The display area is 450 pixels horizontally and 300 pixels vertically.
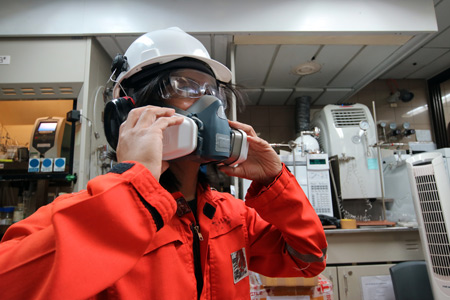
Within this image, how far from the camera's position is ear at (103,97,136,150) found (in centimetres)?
80

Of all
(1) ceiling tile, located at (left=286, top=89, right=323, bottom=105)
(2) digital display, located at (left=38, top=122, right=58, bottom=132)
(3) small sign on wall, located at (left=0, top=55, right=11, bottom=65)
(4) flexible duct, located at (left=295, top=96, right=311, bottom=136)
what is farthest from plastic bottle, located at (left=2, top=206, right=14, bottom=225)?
(1) ceiling tile, located at (left=286, top=89, right=323, bottom=105)

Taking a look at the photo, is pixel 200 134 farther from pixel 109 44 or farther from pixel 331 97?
pixel 331 97

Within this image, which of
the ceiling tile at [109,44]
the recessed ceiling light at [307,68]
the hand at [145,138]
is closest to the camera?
the hand at [145,138]

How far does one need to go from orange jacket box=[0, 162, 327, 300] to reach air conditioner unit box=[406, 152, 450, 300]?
1411 millimetres

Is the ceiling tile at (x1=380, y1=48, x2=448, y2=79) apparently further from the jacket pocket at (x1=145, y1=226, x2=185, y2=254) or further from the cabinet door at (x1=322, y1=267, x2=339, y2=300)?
the jacket pocket at (x1=145, y1=226, x2=185, y2=254)

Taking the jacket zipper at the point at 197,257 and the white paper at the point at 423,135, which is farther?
the white paper at the point at 423,135

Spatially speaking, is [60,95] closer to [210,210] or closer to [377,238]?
[210,210]

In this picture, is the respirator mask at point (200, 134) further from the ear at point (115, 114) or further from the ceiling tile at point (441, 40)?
the ceiling tile at point (441, 40)

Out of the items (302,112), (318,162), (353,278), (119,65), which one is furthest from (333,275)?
(302,112)

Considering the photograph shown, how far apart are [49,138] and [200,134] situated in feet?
5.88

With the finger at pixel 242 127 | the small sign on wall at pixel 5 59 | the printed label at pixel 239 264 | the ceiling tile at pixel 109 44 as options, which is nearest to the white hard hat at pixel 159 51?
the finger at pixel 242 127

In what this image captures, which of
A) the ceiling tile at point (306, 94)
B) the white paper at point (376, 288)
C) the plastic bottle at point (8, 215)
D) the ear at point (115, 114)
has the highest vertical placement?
the ceiling tile at point (306, 94)

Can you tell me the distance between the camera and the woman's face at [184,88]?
2.79 ft

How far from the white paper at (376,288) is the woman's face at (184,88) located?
6.74 feet
